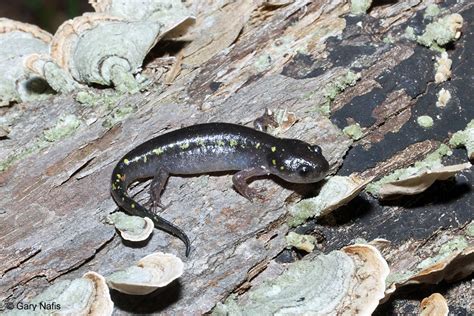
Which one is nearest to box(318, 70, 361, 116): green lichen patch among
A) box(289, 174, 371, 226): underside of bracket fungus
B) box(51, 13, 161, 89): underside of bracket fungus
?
box(289, 174, 371, 226): underside of bracket fungus

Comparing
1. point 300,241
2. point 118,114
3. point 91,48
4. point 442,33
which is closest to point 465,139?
point 442,33

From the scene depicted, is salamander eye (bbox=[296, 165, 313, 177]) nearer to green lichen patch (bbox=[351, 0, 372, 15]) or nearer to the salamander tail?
the salamander tail

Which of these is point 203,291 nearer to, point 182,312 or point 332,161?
point 182,312

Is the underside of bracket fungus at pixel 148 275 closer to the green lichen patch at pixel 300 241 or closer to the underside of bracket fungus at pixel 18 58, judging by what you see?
the green lichen patch at pixel 300 241

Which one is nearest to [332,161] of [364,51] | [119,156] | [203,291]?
[364,51]

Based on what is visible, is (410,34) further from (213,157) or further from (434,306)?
(434,306)

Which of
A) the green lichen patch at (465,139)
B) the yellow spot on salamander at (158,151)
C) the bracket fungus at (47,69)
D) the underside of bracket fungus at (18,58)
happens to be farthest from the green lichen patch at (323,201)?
the underside of bracket fungus at (18,58)

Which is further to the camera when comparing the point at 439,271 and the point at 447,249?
the point at 447,249
